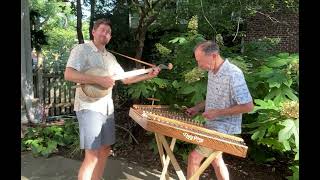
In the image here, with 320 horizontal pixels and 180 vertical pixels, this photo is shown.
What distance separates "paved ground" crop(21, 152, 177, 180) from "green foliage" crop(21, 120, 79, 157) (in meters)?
0.18

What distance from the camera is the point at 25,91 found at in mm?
8172

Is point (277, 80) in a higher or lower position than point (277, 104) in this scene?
higher

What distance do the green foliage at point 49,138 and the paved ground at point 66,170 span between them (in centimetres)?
18

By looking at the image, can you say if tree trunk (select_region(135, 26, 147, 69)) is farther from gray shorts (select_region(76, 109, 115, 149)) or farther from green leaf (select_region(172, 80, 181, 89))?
gray shorts (select_region(76, 109, 115, 149))

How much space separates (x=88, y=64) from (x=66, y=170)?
82.5 inches

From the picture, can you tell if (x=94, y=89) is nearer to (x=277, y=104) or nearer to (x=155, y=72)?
(x=155, y=72)

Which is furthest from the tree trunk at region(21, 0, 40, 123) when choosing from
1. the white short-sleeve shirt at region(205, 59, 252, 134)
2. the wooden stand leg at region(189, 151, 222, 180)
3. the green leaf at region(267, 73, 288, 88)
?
the wooden stand leg at region(189, 151, 222, 180)

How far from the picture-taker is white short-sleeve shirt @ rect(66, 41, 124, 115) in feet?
12.8

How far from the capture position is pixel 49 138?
6.65m

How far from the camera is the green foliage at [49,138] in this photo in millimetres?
6215

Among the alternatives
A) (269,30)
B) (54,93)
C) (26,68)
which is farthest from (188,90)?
(269,30)

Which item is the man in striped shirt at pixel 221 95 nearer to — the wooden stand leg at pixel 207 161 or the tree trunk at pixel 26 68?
the wooden stand leg at pixel 207 161

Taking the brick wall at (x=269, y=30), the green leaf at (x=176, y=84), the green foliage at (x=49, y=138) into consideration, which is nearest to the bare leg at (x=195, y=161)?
the green leaf at (x=176, y=84)
